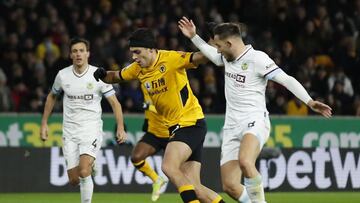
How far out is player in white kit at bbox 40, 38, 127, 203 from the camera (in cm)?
1274

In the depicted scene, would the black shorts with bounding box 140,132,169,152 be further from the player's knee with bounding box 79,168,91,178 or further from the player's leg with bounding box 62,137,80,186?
the player's leg with bounding box 62,137,80,186

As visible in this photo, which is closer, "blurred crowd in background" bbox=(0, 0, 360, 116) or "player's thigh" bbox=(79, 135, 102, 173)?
"player's thigh" bbox=(79, 135, 102, 173)

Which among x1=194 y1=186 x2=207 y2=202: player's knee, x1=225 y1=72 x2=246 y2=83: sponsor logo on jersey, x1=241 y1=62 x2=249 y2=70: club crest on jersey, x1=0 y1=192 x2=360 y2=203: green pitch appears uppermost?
x1=241 y1=62 x2=249 y2=70: club crest on jersey

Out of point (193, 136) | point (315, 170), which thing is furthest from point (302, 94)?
point (315, 170)

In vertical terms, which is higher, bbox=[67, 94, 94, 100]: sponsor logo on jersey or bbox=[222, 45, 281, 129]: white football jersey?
bbox=[222, 45, 281, 129]: white football jersey

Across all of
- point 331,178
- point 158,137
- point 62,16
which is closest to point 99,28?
point 62,16

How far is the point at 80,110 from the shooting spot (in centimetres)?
1293

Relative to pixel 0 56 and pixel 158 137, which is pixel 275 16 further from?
pixel 158 137

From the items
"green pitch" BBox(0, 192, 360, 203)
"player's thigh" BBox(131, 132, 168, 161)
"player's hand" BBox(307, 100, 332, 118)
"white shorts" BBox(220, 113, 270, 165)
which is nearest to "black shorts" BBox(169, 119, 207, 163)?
"white shorts" BBox(220, 113, 270, 165)

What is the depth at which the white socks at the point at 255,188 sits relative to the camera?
992 cm

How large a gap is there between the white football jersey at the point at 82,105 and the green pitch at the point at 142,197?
8.26ft

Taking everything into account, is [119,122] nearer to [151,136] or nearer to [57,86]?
[151,136]

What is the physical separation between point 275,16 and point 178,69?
1192cm

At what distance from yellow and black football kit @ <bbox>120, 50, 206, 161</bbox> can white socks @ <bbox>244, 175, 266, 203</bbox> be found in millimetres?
950
